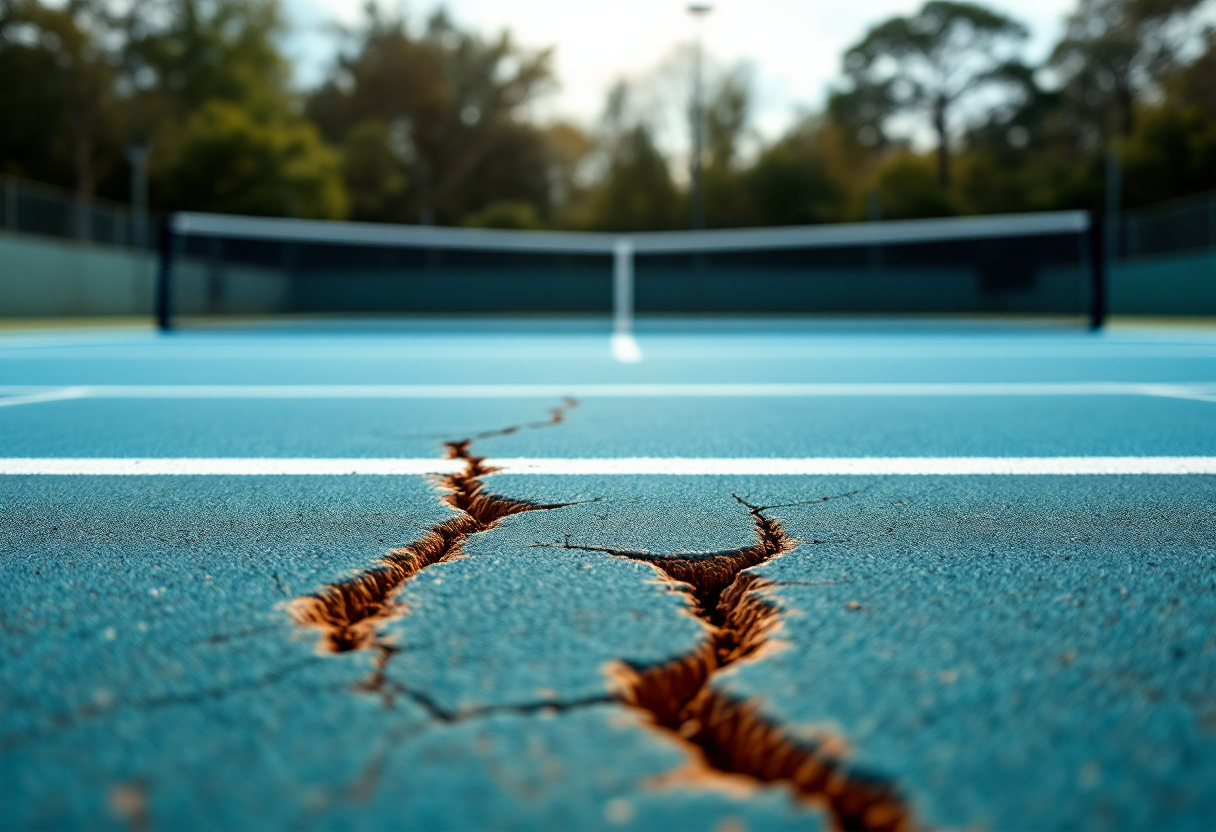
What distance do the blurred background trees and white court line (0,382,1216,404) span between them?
101ft

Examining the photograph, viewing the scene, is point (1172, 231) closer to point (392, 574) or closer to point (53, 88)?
point (392, 574)

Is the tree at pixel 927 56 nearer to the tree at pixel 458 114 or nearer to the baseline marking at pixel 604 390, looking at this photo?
the tree at pixel 458 114

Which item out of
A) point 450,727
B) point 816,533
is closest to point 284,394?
point 816,533

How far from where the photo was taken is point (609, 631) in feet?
4.49

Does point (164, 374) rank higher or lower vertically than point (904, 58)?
lower

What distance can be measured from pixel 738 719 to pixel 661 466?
173 cm

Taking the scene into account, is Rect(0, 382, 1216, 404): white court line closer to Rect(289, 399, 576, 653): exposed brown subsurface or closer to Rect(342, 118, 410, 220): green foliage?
Rect(289, 399, 576, 653): exposed brown subsurface

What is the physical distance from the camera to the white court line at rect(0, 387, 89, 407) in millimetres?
4477

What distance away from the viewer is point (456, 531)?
2.04 meters

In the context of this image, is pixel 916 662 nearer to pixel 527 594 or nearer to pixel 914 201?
pixel 527 594

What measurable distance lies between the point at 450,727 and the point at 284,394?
4.19 meters

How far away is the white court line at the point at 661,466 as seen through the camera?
8.80 ft

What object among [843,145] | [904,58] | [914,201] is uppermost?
[904,58]

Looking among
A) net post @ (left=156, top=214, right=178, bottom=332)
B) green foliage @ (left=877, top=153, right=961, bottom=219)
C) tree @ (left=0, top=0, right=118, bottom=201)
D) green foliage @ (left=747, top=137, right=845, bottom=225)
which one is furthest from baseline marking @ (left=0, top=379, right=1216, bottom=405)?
tree @ (left=0, top=0, right=118, bottom=201)
